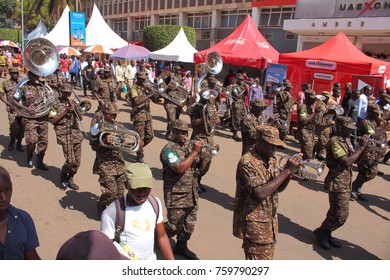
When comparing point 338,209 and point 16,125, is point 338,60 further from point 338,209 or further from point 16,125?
point 16,125

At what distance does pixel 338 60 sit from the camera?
1164 cm

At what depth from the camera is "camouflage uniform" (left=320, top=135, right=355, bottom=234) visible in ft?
14.8

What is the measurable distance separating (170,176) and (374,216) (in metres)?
3.81

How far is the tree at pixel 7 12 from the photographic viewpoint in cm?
4833

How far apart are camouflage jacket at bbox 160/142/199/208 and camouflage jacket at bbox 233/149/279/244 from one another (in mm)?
883

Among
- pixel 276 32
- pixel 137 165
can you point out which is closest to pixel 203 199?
pixel 137 165

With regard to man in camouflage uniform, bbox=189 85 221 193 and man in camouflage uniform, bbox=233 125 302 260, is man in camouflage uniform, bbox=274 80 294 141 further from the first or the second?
man in camouflage uniform, bbox=233 125 302 260

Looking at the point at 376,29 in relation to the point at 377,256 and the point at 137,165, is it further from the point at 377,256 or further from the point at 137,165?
the point at 137,165

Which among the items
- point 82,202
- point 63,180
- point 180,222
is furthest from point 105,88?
point 180,222

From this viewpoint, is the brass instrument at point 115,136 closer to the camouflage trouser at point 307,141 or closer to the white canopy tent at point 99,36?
the camouflage trouser at point 307,141

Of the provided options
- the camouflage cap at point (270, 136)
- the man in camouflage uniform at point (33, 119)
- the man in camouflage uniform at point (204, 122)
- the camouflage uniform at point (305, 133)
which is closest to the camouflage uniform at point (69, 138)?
the man in camouflage uniform at point (33, 119)

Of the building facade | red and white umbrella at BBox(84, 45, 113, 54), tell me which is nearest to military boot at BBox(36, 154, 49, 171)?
red and white umbrella at BBox(84, 45, 113, 54)

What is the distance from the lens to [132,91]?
802 centimetres

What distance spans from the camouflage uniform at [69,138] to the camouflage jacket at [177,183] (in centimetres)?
261
